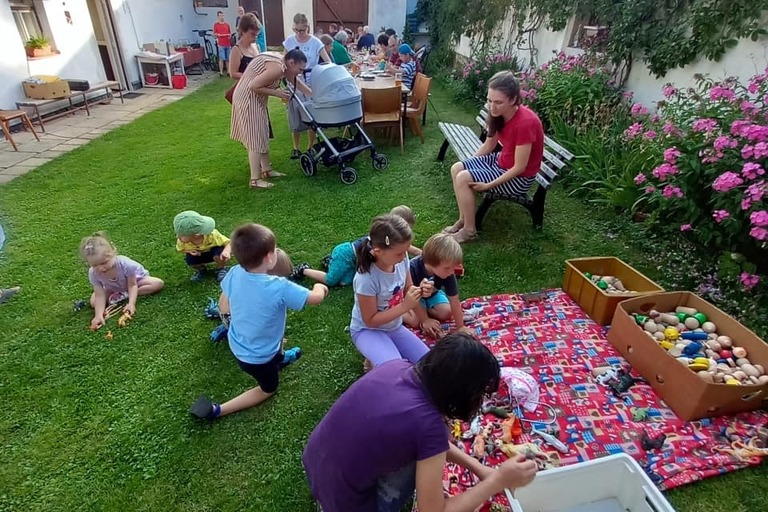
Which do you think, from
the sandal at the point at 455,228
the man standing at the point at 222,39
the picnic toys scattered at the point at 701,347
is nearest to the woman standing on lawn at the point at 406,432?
the picnic toys scattered at the point at 701,347

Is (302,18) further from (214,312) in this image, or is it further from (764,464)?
(764,464)

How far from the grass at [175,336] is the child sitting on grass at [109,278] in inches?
4.4

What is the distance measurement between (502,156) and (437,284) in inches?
66.3

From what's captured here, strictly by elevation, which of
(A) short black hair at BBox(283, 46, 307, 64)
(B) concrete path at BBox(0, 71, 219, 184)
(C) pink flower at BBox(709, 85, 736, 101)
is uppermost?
(C) pink flower at BBox(709, 85, 736, 101)

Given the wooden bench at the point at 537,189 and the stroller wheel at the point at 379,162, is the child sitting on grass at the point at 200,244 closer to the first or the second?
the wooden bench at the point at 537,189

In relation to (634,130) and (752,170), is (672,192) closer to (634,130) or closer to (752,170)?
(752,170)

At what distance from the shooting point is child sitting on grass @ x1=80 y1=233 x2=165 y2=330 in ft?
9.92

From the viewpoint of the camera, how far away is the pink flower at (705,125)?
3.34 metres

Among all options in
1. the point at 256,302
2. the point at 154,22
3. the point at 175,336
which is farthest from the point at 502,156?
the point at 154,22

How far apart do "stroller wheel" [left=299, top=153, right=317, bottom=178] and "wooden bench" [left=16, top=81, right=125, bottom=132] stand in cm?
491

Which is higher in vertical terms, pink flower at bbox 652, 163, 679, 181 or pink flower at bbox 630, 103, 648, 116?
pink flower at bbox 630, 103, 648, 116

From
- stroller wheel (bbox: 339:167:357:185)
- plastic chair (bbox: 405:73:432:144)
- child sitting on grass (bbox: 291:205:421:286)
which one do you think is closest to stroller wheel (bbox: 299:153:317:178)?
stroller wheel (bbox: 339:167:357:185)

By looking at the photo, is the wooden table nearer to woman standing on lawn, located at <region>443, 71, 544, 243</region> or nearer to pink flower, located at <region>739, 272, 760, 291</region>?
woman standing on lawn, located at <region>443, 71, 544, 243</region>

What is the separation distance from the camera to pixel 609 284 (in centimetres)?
321
